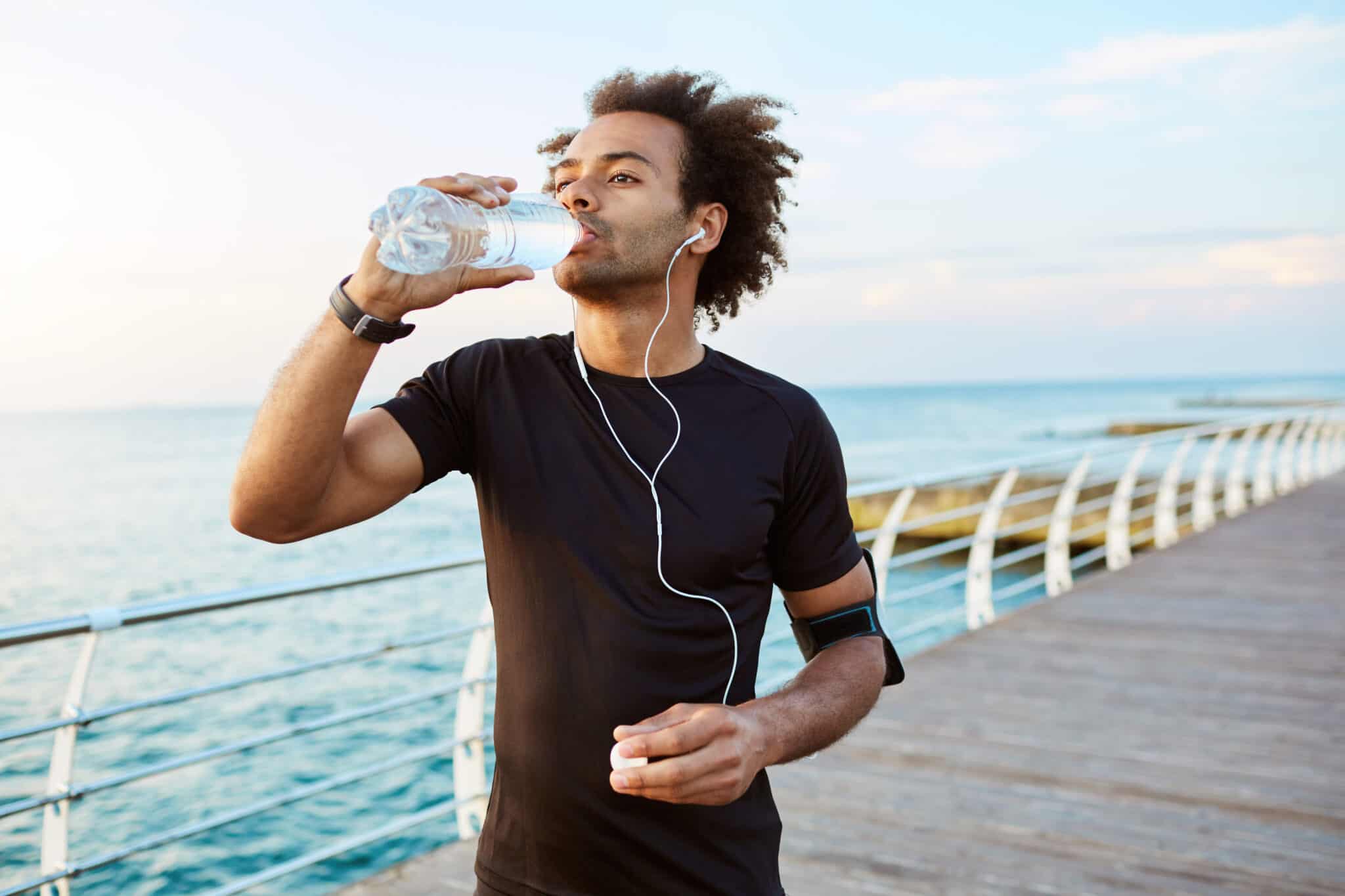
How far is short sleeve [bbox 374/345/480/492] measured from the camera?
1.19m

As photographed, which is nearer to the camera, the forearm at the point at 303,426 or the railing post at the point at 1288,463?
the forearm at the point at 303,426

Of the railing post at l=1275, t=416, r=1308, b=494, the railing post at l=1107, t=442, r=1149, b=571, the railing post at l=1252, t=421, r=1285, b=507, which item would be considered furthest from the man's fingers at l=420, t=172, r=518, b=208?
the railing post at l=1275, t=416, r=1308, b=494

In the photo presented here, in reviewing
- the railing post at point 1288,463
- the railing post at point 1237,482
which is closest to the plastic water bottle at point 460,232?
the railing post at point 1237,482

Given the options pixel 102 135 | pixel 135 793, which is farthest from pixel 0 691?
pixel 102 135

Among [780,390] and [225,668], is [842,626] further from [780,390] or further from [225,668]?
[225,668]

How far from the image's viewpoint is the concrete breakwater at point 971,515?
17.7 m

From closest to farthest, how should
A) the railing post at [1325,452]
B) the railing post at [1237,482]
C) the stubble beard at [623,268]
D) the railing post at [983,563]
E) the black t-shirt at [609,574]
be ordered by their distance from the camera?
1. the black t-shirt at [609,574]
2. the stubble beard at [623,268]
3. the railing post at [983,563]
4. the railing post at [1237,482]
5. the railing post at [1325,452]

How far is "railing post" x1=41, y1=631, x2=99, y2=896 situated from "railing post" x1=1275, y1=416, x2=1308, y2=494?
465 inches

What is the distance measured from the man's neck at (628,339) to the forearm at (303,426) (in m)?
0.38

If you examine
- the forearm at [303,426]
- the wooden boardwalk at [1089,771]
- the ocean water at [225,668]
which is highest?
the forearm at [303,426]

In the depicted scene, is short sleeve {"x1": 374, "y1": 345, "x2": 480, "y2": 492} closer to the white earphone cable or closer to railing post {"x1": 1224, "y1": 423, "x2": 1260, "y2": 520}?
the white earphone cable

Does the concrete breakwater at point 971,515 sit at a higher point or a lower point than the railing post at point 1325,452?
lower

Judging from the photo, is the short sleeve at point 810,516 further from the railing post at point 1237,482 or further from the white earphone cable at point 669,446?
the railing post at point 1237,482

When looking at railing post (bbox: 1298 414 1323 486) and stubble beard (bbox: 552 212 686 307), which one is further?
railing post (bbox: 1298 414 1323 486)
